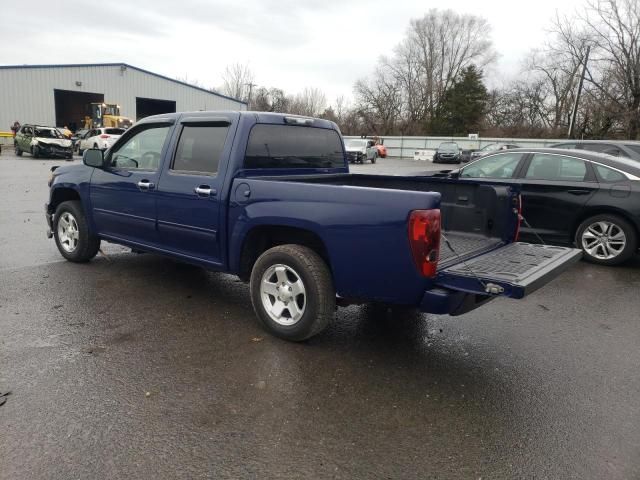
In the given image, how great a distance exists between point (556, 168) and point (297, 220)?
16.8ft

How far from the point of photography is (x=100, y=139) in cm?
2923

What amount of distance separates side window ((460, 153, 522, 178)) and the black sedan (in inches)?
6.6

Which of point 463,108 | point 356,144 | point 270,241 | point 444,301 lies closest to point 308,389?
point 444,301

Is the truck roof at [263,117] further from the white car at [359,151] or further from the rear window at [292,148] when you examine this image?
the white car at [359,151]

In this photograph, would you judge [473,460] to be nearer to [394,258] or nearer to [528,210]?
[394,258]

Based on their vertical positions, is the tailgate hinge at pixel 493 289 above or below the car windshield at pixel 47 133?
below

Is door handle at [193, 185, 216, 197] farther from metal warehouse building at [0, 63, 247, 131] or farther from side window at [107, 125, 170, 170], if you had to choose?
metal warehouse building at [0, 63, 247, 131]

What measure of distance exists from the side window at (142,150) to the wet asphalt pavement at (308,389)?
4.41ft

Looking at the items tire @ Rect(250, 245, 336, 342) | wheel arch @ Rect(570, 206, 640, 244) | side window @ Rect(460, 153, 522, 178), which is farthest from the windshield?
tire @ Rect(250, 245, 336, 342)

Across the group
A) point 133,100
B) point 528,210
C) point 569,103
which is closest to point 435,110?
point 569,103

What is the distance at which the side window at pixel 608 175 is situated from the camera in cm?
686

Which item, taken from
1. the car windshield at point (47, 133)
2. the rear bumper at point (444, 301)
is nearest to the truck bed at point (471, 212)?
the rear bumper at point (444, 301)

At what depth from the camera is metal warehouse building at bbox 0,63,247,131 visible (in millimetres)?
38156

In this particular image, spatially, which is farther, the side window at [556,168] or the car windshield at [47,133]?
the car windshield at [47,133]
